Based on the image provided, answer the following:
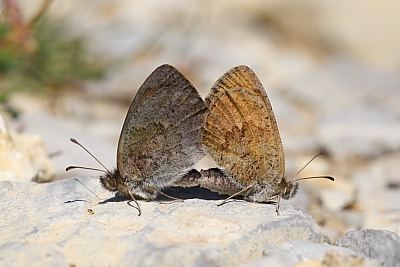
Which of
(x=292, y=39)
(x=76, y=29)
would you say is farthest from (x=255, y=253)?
(x=292, y=39)

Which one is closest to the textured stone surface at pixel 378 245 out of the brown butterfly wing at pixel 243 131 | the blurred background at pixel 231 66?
the brown butterfly wing at pixel 243 131

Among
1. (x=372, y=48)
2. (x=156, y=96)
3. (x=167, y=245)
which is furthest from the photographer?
(x=372, y=48)

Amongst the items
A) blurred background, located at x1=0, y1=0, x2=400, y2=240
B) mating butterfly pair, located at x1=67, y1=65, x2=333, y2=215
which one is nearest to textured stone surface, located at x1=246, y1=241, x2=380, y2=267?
mating butterfly pair, located at x1=67, y1=65, x2=333, y2=215

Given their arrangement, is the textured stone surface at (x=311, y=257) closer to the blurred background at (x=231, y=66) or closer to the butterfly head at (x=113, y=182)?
the butterfly head at (x=113, y=182)

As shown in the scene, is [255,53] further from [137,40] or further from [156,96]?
[156,96]

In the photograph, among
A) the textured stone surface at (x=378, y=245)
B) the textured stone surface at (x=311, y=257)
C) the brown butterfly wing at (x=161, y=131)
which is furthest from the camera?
the brown butterfly wing at (x=161, y=131)

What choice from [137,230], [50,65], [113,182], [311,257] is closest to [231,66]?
[50,65]

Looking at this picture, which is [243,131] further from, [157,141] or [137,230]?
[137,230]
